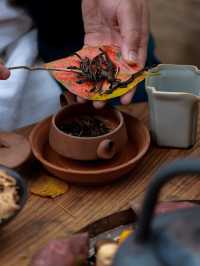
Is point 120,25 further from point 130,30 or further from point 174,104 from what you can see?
point 174,104

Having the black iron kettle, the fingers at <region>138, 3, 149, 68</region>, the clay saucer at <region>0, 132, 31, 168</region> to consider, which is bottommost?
the clay saucer at <region>0, 132, 31, 168</region>

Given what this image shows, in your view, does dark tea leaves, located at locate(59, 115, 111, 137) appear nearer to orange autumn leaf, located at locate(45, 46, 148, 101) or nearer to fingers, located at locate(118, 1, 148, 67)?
orange autumn leaf, located at locate(45, 46, 148, 101)

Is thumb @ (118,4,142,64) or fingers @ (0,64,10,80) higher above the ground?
fingers @ (0,64,10,80)

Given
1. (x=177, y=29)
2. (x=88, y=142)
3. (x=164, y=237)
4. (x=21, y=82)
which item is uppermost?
(x=164, y=237)

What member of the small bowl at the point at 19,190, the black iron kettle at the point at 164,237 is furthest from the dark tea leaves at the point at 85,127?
the black iron kettle at the point at 164,237

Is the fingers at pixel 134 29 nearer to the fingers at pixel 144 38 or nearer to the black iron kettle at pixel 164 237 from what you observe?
the fingers at pixel 144 38

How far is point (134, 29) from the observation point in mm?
1515

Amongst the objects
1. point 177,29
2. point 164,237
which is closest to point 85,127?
point 164,237

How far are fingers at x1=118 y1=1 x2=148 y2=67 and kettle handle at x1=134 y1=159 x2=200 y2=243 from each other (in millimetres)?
711

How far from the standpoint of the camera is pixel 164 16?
2752 mm

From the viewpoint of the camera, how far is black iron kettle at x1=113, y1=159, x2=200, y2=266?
0.76 m

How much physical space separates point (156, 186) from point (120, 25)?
86cm

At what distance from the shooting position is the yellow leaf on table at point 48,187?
124 centimetres

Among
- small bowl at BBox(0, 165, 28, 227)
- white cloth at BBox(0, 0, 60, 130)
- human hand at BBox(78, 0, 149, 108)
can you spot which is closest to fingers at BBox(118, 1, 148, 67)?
human hand at BBox(78, 0, 149, 108)
